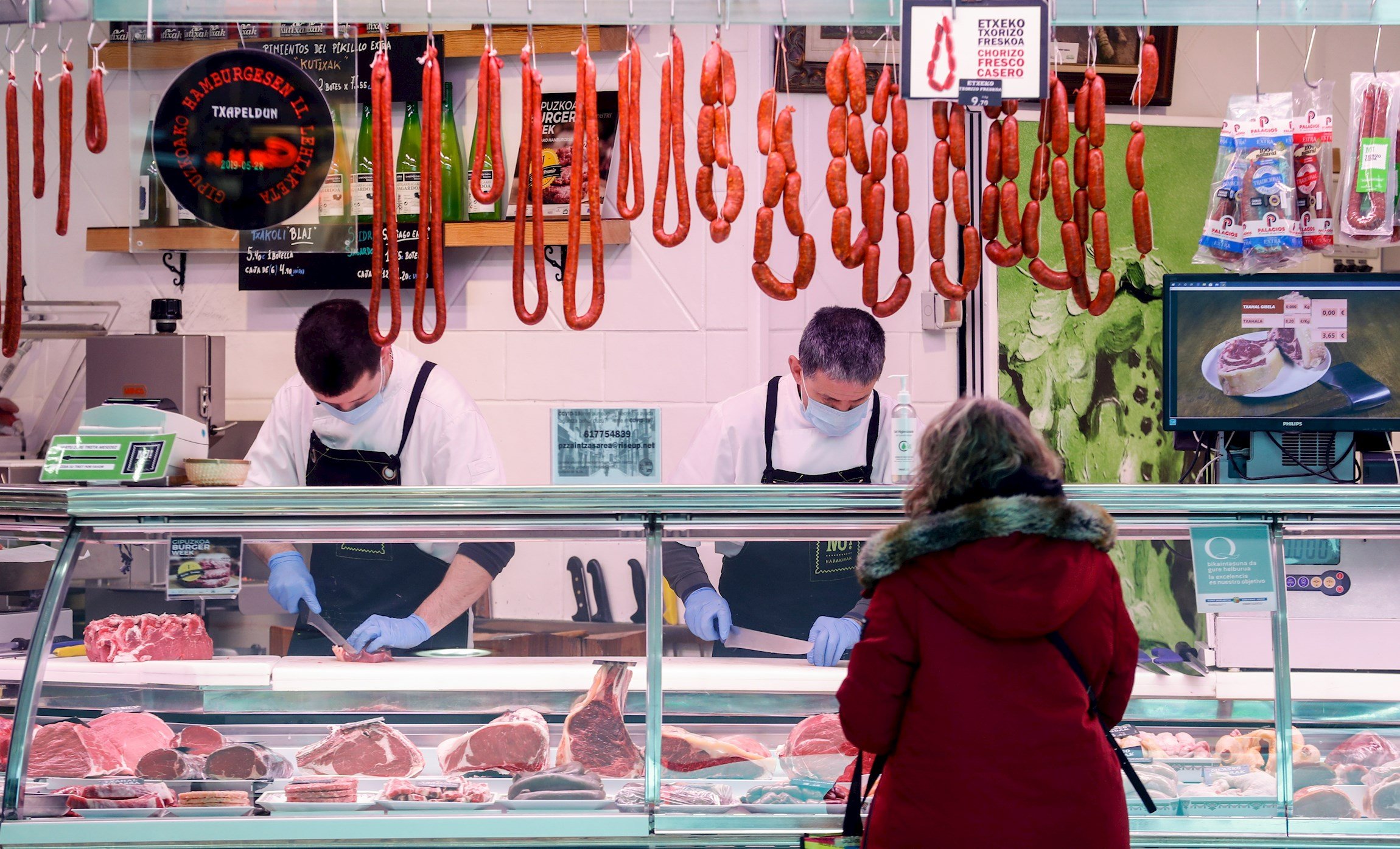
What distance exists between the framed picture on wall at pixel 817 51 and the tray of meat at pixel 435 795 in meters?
3.53

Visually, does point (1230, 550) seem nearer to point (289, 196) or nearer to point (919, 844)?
point (919, 844)

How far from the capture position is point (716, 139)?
2.99m

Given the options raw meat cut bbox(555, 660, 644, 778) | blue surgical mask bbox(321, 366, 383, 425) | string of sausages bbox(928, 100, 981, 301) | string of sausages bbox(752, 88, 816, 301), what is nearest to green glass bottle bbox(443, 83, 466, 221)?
blue surgical mask bbox(321, 366, 383, 425)

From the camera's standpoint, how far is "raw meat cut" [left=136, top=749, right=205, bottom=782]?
8.41ft

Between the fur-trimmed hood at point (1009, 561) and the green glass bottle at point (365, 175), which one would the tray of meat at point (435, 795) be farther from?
the green glass bottle at point (365, 175)

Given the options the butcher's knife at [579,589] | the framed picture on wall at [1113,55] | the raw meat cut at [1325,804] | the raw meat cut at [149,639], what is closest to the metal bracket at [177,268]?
the raw meat cut at [149,639]

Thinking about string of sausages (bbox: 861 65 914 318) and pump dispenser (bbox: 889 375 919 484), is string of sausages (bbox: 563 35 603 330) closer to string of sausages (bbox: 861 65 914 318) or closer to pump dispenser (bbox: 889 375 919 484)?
string of sausages (bbox: 861 65 914 318)

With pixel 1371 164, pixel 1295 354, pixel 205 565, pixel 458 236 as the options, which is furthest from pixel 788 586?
pixel 458 236

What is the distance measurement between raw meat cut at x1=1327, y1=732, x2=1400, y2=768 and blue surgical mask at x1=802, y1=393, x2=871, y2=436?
1.87 meters

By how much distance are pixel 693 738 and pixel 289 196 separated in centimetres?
180

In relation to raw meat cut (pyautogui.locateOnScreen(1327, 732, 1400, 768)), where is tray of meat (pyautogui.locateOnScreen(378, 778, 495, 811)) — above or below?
below

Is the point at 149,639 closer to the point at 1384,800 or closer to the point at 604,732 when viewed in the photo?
the point at 604,732

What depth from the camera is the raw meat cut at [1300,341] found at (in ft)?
10.9

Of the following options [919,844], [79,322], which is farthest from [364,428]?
[919,844]
